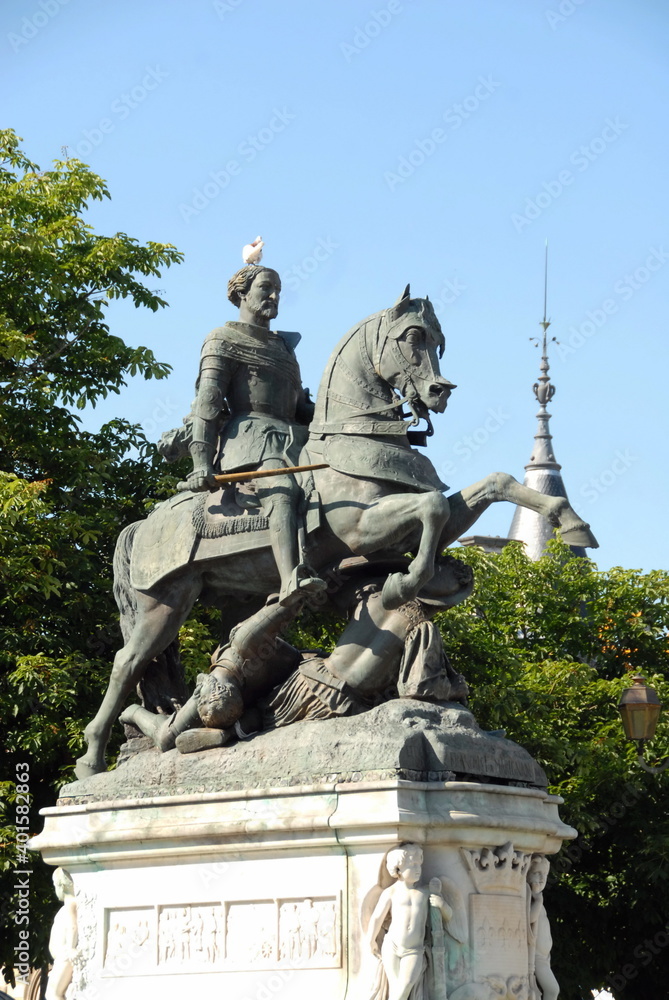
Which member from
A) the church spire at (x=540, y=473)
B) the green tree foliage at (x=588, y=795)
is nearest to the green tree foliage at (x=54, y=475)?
the green tree foliage at (x=588, y=795)

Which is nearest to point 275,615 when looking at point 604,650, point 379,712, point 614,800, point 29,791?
point 379,712

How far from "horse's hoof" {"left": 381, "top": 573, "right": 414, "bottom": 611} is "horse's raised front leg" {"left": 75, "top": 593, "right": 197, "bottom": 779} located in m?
1.51

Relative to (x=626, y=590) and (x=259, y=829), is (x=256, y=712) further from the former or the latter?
(x=626, y=590)

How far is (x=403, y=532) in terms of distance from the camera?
9688 mm

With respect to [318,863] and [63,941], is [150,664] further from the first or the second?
[318,863]

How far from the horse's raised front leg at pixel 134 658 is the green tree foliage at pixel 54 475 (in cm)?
554

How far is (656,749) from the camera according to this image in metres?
21.8

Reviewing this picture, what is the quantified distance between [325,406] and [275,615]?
140 centimetres

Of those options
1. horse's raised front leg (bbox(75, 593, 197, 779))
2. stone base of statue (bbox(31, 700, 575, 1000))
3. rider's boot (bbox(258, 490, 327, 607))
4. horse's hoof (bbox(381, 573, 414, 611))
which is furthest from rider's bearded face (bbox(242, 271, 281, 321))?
stone base of statue (bbox(31, 700, 575, 1000))

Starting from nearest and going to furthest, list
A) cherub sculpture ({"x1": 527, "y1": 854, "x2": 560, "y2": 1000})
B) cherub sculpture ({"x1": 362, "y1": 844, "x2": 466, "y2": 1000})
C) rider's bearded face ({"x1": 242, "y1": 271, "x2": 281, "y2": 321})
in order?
cherub sculpture ({"x1": 362, "y1": 844, "x2": 466, "y2": 1000})
cherub sculpture ({"x1": 527, "y1": 854, "x2": 560, "y2": 1000})
rider's bearded face ({"x1": 242, "y1": 271, "x2": 281, "y2": 321})

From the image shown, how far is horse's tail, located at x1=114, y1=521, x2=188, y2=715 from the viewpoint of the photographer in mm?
10734

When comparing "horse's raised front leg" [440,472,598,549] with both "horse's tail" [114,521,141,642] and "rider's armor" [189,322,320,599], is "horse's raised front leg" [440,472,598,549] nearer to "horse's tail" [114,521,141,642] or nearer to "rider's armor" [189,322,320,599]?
"rider's armor" [189,322,320,599]

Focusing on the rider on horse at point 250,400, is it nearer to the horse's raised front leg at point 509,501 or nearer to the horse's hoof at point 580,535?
the horse's raised front leg at point 509,501

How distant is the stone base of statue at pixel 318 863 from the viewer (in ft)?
28.9
